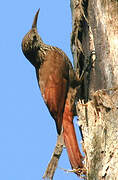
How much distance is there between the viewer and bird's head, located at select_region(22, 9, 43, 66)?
253 inches

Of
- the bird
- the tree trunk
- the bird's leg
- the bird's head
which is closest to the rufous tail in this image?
the bird

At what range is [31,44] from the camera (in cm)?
643

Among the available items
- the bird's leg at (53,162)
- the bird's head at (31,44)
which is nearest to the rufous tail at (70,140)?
the bird's leg at (53,162)

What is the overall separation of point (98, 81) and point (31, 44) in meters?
1.81

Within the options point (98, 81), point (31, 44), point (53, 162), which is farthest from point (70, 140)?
point (31, 44)

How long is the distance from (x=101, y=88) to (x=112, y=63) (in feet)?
1.06

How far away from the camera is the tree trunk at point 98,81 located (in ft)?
14.2

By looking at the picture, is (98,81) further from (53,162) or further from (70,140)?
(53,162)

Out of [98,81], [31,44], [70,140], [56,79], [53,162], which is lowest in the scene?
[53,162]

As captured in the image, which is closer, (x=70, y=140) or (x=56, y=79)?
(x=70, y=140)

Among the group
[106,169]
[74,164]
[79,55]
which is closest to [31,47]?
[79,55]

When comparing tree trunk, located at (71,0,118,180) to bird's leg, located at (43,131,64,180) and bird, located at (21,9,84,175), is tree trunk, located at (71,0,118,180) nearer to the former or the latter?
bird, located at (21,9,84,175)

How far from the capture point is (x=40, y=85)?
6.12 meters

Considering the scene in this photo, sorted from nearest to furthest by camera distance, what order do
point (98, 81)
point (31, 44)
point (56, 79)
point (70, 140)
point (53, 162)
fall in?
1. point (53, 162)
2. point (98, 81)
3. point (70, 140)
4. point (56, 79)
5. point (31, 44)
